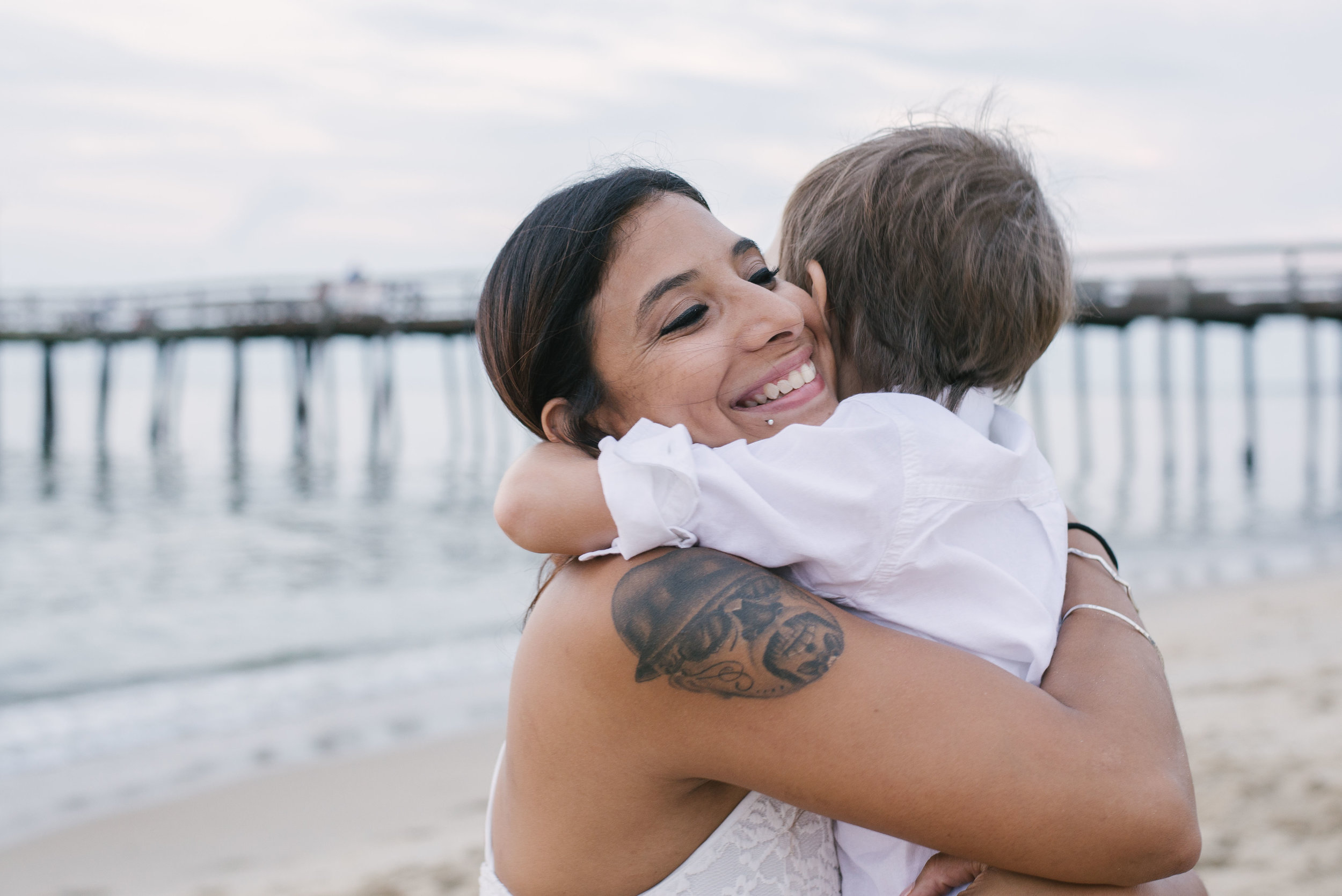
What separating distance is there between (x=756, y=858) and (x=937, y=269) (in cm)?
104

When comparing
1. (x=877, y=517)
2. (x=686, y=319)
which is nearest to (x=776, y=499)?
(x=877, y=517)

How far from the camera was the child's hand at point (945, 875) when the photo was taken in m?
1.43

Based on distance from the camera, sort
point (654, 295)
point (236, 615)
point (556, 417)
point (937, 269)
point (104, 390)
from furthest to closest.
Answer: point (104, 390), point (236, 615), point (937, 269), point (556, 417), point (654, 295)

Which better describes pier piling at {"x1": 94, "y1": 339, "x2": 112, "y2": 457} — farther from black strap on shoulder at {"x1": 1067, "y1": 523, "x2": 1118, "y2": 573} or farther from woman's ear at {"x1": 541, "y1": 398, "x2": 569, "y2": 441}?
black strap on shoulder at {"x1": 1067, "y1": 523, "x2": 1118, "y2": 573}

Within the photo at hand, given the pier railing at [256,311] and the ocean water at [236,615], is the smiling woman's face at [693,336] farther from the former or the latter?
the pier railing at [256,311]

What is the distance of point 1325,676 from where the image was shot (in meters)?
7.41

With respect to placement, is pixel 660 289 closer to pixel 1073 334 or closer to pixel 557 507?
pixel 557 507

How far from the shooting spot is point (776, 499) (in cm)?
141

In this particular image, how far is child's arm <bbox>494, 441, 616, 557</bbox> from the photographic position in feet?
4.82

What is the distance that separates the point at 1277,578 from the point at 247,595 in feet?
38.7

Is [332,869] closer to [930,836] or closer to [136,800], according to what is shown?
[136,800]

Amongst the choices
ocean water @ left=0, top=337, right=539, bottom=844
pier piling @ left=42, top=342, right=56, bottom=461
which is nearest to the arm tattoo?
ocean water @ left=0, top=337, right=539, bottom=844

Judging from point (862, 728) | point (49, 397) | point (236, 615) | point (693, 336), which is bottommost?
point (49, 397)

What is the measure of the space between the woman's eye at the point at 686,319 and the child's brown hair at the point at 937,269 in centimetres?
38
